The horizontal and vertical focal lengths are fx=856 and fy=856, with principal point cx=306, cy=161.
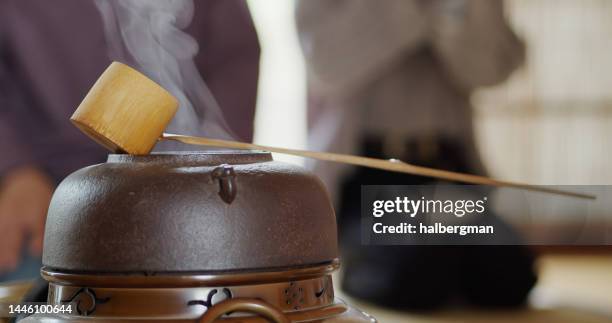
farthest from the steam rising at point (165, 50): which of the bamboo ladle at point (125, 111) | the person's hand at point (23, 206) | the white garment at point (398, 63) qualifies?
the white garment at point (398, 63)

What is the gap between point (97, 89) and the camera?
3.95ft

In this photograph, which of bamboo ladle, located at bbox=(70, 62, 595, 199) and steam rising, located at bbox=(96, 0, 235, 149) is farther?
steam rising, located at bbox=(96, 0, 235, 149)

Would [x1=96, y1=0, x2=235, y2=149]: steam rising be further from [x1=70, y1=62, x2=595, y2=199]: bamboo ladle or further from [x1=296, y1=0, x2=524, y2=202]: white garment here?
[x1=296, y1=0, x2=524, y2=202]: white garment

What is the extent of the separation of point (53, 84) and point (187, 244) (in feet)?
4.40

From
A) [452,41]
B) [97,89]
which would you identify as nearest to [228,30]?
[452,41]

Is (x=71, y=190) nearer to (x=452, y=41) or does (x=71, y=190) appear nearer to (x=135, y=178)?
(x=135, y=178)

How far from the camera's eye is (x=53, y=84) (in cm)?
230

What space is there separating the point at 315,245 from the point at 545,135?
4.98 meters

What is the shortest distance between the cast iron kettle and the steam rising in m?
0.67

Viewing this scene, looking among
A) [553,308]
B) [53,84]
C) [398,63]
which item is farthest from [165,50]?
[553,308]

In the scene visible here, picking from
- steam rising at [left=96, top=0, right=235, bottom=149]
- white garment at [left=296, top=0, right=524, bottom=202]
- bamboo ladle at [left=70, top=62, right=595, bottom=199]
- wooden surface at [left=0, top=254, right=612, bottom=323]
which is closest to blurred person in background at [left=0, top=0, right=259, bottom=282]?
steam rising at [left=96, top=0, right=235, bottom=149]

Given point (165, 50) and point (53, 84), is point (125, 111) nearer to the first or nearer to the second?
point (165, 50)

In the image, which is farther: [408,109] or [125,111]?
[408,109]

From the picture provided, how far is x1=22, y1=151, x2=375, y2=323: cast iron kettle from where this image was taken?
1.11 metres
